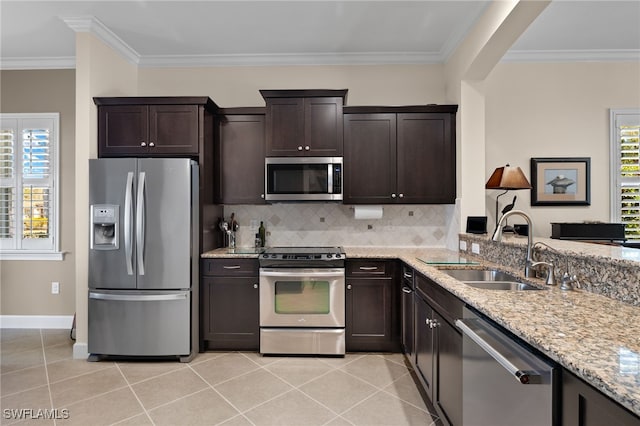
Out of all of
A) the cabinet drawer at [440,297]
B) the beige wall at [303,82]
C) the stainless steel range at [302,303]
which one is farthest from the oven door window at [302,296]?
Answer: the beige wall at [303,82]

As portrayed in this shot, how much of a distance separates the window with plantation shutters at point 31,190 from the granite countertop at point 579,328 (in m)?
4.14

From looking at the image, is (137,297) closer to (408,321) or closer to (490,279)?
(408,321)

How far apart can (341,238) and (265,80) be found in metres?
1.96

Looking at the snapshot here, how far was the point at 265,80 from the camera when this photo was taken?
148 inches

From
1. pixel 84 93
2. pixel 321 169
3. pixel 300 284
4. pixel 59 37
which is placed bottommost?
pixel 300 284

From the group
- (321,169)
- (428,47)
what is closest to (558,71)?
(428,47)

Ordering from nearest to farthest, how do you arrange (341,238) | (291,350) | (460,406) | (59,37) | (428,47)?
(460,406), (291,350), (59,37), (428,47), (341,238)

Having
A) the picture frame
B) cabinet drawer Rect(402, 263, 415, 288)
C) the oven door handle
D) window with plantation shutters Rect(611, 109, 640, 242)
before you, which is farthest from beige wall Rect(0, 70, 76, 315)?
window with plantation shutters Rect(611, 109, 640, 242)

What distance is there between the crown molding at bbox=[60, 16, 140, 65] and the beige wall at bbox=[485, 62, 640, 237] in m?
3.90

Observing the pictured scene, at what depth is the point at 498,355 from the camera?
119 cm

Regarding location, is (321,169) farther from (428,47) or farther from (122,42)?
(122,42)

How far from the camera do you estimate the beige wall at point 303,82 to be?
3.69 metres

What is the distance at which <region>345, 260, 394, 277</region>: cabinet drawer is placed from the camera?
10.1 feet

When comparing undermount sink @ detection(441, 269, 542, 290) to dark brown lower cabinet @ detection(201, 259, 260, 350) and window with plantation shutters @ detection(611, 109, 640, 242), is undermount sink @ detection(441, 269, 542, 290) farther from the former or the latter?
window with plantation shutters @ detection(611, 109, 640, 242)
